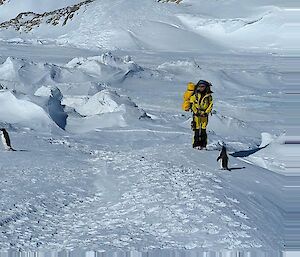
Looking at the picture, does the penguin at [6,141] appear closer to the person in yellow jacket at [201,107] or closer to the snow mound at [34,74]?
the person in yellow jacket at [201,107]

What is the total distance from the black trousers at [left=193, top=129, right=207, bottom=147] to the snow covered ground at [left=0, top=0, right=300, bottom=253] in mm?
234

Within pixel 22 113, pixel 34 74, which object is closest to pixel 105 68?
pixel 34 74

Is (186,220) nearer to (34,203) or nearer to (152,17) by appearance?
(34,203)

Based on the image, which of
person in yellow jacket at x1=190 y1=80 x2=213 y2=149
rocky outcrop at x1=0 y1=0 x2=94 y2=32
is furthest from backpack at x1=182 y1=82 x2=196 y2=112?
rocky outcrop at x1=0 y1=0 x2=94 y2=32

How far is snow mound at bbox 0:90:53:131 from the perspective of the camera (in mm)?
11500

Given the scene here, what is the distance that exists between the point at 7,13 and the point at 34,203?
81.0m

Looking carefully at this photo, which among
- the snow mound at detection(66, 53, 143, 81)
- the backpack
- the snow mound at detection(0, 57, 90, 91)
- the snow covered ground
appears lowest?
the snow covered ground

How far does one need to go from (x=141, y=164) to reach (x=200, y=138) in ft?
4.49

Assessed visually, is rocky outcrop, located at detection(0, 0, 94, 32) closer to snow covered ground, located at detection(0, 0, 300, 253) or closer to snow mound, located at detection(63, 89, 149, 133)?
snow covered ground, located at detection(0, 0, 300, 253)

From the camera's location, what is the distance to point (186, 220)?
6.09m

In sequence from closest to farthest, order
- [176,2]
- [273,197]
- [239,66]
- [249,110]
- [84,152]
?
1. [273,197]
2. [84,152]
3. [249,110]
4. [239,66]
5. [176,2]

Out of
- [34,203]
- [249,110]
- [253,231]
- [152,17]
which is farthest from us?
[152,17]

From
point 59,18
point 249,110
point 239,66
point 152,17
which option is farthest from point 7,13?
point 249,110

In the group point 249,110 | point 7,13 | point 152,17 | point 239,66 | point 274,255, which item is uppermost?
point 7,13
